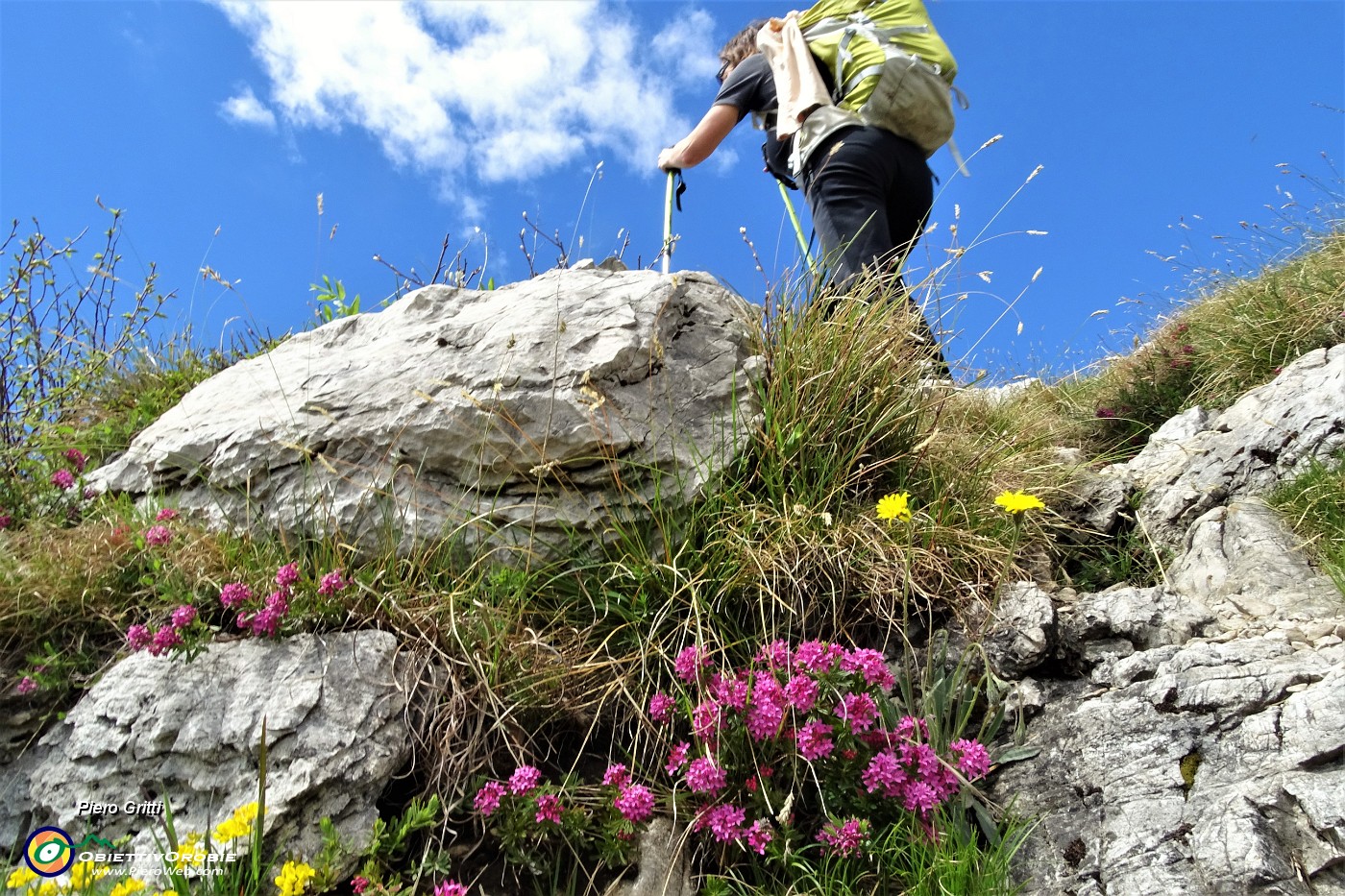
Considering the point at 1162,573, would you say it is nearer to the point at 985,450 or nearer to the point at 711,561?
the point at 985,450

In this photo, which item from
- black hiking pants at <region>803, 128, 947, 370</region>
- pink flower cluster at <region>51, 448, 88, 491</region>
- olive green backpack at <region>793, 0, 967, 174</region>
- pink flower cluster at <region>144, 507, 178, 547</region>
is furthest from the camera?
olive green backpack at <region>793, 0, 967, 174</region>

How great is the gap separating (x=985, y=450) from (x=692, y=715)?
82.2 inches

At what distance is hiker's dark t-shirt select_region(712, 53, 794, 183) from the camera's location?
535 centimetres

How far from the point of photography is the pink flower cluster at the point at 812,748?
2525 mm

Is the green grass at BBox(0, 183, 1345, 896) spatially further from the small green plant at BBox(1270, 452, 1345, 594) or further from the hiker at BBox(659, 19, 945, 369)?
the hiker at BBox(659, 19, 945, 369)

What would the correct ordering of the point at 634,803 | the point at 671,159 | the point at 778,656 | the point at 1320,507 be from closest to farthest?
the point at 634,803
the point at 778,656
the point at 1320,507
the point at 671,159

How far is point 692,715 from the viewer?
2.78 meters

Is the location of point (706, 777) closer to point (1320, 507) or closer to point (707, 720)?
point (707, 720)

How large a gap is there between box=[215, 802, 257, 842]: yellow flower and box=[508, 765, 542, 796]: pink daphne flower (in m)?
0.68

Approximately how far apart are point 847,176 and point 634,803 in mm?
3508

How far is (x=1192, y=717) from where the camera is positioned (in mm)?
2662

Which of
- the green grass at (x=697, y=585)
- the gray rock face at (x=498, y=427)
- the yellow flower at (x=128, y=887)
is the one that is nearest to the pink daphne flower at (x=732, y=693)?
the green grass at (x=697, y=585)

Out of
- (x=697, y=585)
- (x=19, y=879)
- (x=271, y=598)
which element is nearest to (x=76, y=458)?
(x=271, y=598)

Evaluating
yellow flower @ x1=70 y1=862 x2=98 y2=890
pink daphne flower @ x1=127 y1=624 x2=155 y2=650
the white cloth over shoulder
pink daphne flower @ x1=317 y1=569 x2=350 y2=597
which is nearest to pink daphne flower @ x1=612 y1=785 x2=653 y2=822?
pink daphne flower @ x1=317 y1=569 x2=350 y2=597
